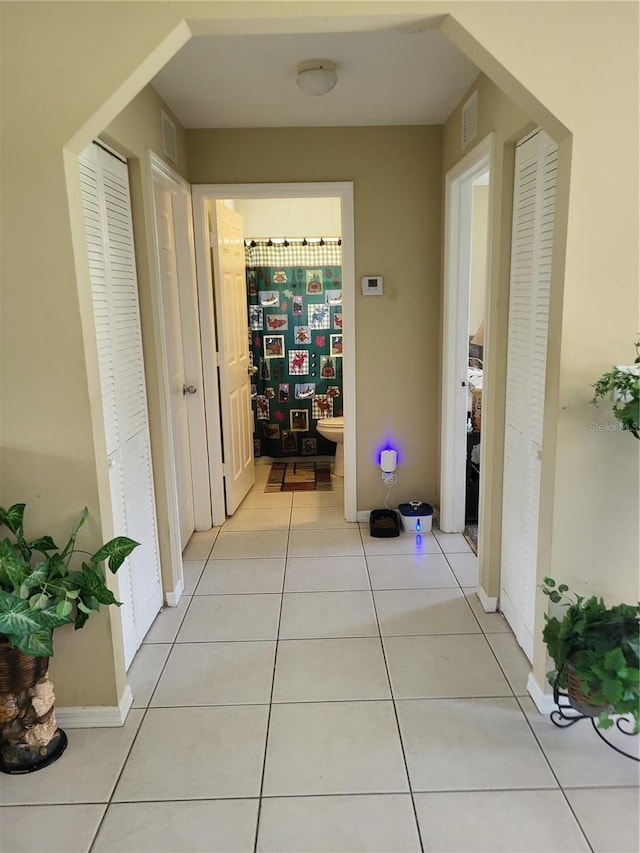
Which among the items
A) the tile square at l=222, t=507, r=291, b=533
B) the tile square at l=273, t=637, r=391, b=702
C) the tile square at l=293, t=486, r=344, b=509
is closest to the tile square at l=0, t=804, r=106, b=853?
the tile square at l=273, t=637, r=391, b=702

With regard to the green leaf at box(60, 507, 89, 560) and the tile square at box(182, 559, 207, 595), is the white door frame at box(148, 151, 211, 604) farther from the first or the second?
the green leaf at box(60, 507, 89, 560)

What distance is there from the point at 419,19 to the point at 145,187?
130cm

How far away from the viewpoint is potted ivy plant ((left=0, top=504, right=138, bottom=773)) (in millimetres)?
1645

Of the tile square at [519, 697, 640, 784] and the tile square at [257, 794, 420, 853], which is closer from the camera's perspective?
the tile square at [257, 794, 420, 853]

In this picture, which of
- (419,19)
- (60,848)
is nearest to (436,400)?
(419,19)

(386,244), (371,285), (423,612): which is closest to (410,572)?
(423,612)

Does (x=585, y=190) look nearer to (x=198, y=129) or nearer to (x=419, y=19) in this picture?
(x=419, y=19)

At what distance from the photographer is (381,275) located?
3529 millimetres

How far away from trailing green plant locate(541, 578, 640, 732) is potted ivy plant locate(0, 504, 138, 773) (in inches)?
53.0

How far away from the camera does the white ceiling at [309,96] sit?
2.28m

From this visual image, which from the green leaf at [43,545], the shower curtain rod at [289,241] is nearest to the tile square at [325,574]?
the green leaf at [43,545]

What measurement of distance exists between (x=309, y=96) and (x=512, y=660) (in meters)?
2.63

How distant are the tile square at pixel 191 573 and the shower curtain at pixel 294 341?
6.50 feet

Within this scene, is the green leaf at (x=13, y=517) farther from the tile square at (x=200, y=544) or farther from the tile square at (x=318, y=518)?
the tile square at (x=318, y=518)
